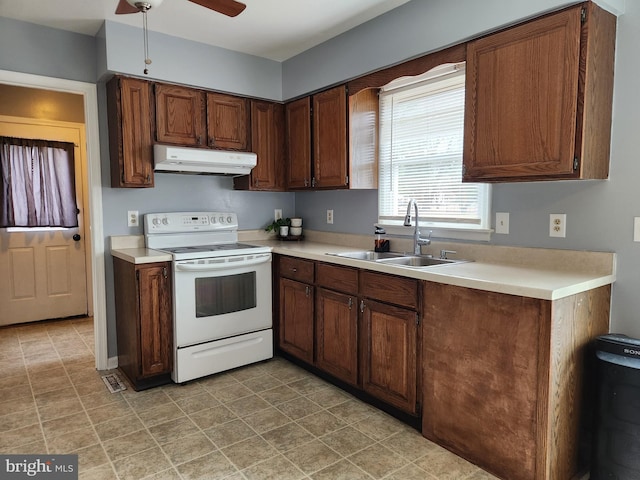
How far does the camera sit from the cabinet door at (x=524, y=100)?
1900mm

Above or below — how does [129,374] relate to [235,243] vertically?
below

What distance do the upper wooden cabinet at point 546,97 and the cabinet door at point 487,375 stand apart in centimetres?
67

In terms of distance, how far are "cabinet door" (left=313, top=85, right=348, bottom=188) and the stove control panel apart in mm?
835

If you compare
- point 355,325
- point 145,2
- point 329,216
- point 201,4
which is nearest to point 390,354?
point 355,325

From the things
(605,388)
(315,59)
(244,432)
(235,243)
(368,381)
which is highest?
(315,59)

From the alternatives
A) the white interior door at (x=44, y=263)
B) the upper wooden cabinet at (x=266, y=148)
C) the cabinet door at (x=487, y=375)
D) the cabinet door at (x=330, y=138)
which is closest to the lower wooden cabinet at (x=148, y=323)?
the upper wooden cabinet at (x=266, y=148)

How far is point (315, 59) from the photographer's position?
3.37 metres

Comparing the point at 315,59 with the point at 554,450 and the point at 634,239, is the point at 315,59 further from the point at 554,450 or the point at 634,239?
the point at 554,450

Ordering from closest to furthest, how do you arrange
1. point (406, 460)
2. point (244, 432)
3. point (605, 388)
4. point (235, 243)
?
point (605, 388) < point (406, 460) < point (244, 432) < point (235, 243)

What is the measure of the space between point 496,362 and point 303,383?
146cm

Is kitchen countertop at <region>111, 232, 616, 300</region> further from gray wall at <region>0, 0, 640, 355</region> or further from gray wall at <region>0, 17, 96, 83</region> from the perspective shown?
gray wall at <region>0, 17, 96, 83</region>

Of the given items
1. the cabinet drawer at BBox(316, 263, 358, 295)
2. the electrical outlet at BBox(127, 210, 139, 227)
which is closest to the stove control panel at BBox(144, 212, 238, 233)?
the electrical outlet at BBox(127, 210, 139, 227)

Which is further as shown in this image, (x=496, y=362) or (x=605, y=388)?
(x=496, y=362)

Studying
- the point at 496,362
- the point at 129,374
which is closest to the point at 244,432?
the point at 129,374
